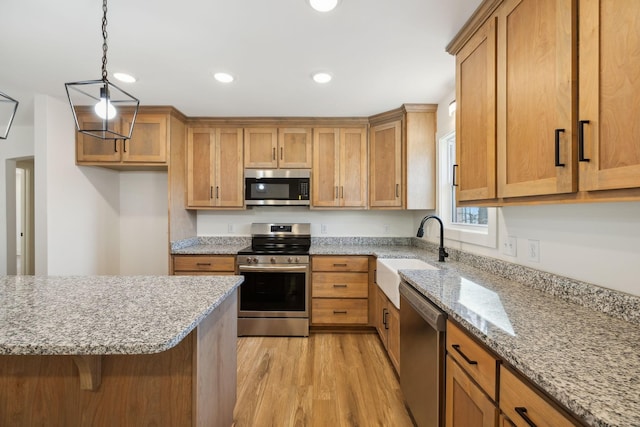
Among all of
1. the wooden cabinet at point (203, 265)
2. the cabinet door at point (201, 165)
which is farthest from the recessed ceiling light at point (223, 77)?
the wooden cabinet at point (203, 265)

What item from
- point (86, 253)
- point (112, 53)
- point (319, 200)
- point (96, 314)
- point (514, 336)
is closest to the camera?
point (514, 336)

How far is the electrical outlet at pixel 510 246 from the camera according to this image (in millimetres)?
1686

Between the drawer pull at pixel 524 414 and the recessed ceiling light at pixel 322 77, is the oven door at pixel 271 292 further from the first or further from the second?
the drawer pull at pixel 524 414

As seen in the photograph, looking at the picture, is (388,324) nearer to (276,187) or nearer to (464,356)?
(464,356)

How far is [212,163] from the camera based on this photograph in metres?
3.30

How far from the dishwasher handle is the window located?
2.24 feet

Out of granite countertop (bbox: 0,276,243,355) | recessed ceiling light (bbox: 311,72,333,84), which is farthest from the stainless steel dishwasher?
recessed ceiling light (bbox: 311,72,333,84)

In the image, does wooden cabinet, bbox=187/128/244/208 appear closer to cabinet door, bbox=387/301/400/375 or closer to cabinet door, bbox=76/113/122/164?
cabinet door, bbox=76/113/122/164

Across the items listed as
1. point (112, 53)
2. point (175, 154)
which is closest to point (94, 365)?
point (112, 53)

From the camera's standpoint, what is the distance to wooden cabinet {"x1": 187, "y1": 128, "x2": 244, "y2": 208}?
329 cm

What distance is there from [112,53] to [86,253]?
217 cm

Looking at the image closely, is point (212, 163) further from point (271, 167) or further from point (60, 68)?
point (60, 68)

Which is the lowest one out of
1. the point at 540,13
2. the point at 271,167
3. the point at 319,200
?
the point at 319,200

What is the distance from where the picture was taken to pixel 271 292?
2.99 meters
